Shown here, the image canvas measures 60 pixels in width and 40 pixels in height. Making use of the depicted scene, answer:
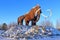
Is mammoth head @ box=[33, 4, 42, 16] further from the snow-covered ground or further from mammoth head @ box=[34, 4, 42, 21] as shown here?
the snow-covered ground

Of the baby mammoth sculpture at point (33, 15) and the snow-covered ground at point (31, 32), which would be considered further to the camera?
the baby mammoth sculpture at point (33, 15)

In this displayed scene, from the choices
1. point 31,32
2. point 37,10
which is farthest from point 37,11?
point 31,32

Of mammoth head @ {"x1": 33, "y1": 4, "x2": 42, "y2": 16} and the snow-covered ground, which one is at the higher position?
mammoth head @ {"x1": 33, "y1": 4, "x2": 42, "y2": 16}

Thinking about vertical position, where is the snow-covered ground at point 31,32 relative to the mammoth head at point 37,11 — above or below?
below

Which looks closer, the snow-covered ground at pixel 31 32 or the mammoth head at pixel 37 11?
the snow-covered ground at pixel 31 32

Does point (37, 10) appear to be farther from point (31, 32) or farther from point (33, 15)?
point (31, 32)

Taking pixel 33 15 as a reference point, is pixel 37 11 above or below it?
above

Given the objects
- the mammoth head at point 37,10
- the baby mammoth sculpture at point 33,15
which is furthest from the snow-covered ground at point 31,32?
the mammoth head at point 37,10

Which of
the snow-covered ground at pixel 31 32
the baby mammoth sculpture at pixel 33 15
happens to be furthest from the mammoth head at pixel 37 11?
the snow-covered ground at pixel 31 32

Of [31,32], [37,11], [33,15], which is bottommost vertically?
[31,32]

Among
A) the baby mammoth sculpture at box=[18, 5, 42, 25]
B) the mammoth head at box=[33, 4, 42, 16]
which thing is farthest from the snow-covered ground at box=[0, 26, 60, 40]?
the mammoth head at box=[33, 4, 42, 16]

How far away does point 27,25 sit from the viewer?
13258 mm

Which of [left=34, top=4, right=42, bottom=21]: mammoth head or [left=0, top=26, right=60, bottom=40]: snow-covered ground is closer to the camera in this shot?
[left=0, top=26, right=60, bottom=40]: snow-covered ground

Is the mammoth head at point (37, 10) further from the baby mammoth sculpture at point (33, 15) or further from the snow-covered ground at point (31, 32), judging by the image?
the snow-covered ground at point (31, 32)
